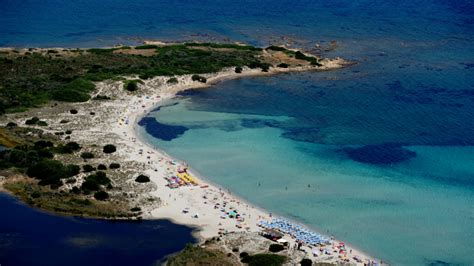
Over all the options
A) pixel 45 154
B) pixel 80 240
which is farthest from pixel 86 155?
pixel 80 240

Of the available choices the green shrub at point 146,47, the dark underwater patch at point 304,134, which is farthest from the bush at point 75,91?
the dark underwater patch at point 304,134

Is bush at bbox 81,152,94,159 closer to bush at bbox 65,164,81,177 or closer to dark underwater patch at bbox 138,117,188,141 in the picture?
bush at bbox 65,164,81,177

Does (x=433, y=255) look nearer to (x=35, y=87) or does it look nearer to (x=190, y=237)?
(x=190, y=237)

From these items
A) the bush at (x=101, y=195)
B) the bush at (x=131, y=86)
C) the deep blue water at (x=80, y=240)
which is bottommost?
the deep blue water at (x=80, y=240)

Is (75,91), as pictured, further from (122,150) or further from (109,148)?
(109,148)

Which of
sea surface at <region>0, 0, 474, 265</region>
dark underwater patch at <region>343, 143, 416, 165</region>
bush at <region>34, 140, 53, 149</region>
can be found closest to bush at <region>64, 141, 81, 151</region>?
bush at <region>34, 140, 53, 149</region>

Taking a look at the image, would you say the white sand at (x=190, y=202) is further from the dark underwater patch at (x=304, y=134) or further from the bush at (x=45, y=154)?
the dark underwater patch at (x=304, y=134)
